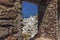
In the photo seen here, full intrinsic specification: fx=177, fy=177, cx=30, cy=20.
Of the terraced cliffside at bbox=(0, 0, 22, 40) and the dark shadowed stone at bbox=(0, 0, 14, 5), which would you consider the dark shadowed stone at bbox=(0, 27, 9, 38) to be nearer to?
the terraced cliffside at bbox=(0, 0, 22, 40)

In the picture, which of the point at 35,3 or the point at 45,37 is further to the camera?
the point at 35,3

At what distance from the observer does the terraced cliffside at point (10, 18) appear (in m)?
1.25

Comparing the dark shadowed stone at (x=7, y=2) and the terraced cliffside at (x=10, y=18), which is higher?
the dark shadowed stone at (x=7, y=2)

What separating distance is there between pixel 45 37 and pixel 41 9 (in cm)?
52

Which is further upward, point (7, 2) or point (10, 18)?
point (7, 2)

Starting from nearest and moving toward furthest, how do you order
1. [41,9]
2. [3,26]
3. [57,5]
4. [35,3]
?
[3,26]
[57,5]
[41,9]
[35,3]

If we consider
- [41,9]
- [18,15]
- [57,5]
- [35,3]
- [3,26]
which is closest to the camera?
[3,26]

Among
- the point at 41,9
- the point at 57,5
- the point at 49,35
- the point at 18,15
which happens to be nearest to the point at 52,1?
the point at 57,5

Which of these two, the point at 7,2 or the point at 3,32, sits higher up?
the point at 7,2

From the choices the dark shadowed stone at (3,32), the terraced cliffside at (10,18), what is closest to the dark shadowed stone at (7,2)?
the terraced cliffside at (10,18)

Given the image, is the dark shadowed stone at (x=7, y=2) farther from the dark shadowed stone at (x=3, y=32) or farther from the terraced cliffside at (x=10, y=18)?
the dark shadowed stone at (x=3, y=32)

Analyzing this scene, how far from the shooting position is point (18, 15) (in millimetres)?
1377

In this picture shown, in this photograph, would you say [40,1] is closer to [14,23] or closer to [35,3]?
[35,3]

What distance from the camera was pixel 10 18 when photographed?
1305mm
